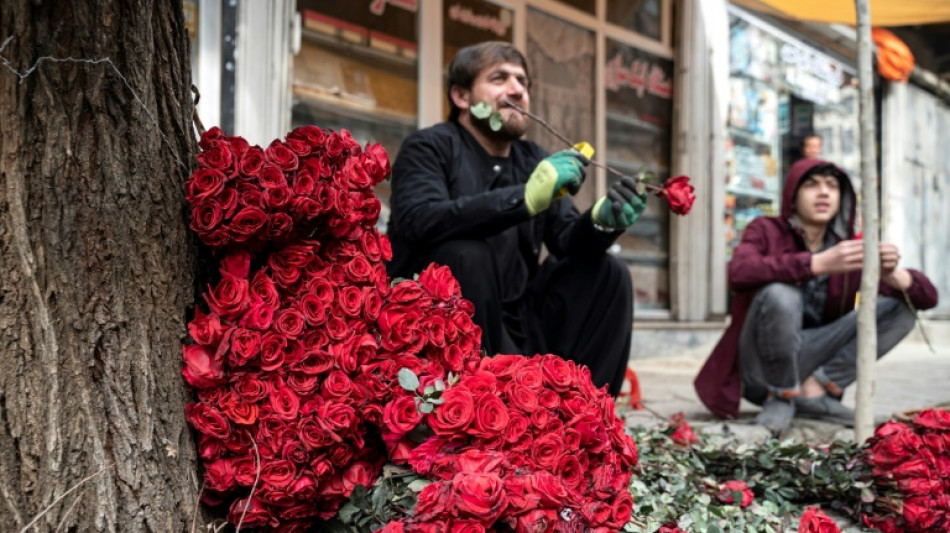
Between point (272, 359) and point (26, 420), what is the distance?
43 centimetres

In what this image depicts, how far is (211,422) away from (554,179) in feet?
3.76

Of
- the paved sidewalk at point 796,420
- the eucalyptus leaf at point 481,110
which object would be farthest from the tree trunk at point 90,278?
the paved sidewalk at point 796,420

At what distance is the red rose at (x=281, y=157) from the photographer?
1660 mm

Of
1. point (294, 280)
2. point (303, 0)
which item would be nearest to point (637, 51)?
point (303, 0)

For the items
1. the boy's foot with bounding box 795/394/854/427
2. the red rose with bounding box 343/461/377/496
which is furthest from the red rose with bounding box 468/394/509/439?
the boy's foot with bounding box 795/394/854/427

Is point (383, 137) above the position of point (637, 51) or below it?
below

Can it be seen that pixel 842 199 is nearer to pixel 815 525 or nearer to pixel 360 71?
pixel 815 525

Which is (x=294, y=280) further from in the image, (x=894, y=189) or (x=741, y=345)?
(x=894, y=189)

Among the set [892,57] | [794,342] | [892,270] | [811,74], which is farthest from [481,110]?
[892,57]

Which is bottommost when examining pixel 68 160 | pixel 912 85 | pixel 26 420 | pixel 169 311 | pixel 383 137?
pixel 26 420

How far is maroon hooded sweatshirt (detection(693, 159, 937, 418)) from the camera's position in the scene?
3578 mm

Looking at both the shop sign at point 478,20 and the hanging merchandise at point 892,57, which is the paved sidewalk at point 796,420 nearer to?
the shop sign at point 478,20

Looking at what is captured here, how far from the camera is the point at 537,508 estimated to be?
4.48ft

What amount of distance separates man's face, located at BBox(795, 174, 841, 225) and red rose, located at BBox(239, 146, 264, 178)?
9.27ft
